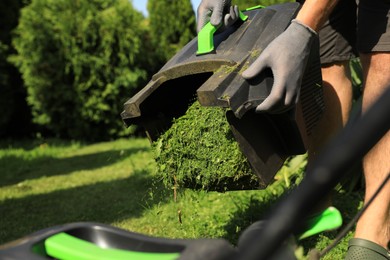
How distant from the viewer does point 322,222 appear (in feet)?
3.17

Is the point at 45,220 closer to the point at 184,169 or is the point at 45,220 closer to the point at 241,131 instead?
the point at 184,169

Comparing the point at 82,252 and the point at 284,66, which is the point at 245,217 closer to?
the point at 284,66

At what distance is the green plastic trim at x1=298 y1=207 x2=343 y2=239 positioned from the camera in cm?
94

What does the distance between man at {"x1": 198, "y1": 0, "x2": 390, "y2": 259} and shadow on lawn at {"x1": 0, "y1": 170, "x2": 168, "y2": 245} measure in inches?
43.3

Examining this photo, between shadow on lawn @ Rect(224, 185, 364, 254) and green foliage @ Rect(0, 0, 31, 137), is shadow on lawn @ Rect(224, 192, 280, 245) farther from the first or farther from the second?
green foliage @ Rect(0, 0, 31, 137)

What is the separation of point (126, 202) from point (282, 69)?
236 centimetres

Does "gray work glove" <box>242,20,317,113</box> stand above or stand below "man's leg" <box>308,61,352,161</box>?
above

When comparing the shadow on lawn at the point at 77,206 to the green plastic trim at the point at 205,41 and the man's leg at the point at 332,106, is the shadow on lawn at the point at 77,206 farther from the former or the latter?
the green plastic trim at the point at 205,41

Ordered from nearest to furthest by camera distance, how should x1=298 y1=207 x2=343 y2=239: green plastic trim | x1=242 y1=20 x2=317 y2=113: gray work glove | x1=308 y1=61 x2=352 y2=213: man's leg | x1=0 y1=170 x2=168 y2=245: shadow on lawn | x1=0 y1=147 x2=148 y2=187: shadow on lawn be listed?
x1=298 y1=207 x2=343 y2=239: green plastic trim, x1=242 y1=20 x2=317 y2=113: gray work glove, x1=308 y1=61 x2=352 y2=213: man's leg, x1=0 y1=170 x2=168 y2=245: shadow on lawn, x1=0 y1=147 x2=148 y2=187: shadow on lawn

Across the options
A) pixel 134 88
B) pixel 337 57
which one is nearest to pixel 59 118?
pixel 134 88

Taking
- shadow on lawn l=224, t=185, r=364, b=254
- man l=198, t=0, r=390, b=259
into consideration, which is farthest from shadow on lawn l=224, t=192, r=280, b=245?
man l=198, t=0, r=390, b=259

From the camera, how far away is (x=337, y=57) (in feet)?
7.63

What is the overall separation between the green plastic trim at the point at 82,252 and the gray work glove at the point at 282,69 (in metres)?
0.67

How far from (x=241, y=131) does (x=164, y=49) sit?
9.01 meters
